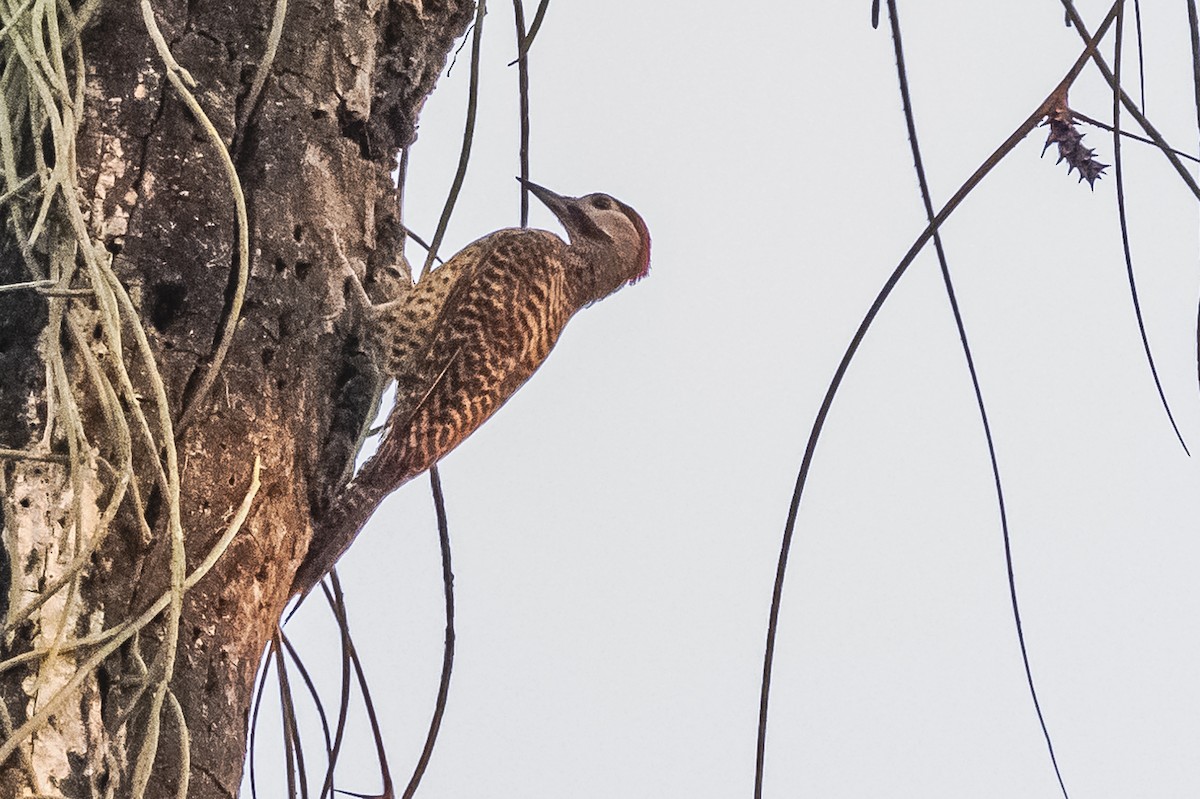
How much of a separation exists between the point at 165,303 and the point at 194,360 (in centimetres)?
8

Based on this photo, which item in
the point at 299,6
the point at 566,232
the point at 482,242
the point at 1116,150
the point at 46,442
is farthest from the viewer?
the point at 566,232

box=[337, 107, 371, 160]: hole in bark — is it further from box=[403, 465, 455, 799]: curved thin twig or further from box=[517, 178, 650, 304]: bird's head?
box=[517, 178, 650, 304]: bird's head

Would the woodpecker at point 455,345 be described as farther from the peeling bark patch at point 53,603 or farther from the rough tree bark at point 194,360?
the peeling bark patch at point 53,603

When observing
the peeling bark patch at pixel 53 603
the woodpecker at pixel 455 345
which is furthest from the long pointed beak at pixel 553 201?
the peeling bark patch at pixel 53 603

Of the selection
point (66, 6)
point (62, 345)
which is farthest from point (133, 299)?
point (66, 6)

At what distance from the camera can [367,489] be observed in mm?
2064

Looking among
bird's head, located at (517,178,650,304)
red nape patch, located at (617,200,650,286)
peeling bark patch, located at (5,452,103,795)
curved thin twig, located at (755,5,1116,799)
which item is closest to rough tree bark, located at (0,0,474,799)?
peeling bark patch, located at (5,452,103,795)

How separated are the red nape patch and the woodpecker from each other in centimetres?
28

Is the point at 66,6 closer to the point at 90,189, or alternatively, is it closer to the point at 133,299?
the point at 90,189

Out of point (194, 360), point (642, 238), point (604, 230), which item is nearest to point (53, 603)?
point (194, 360)

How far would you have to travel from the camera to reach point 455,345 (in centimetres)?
268

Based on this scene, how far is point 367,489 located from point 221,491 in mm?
365

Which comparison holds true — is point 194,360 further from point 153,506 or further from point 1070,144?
point 1070,144

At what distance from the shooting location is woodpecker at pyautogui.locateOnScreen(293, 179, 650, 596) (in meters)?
2.04
